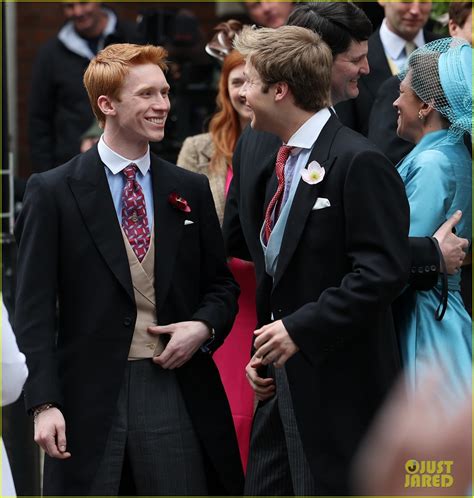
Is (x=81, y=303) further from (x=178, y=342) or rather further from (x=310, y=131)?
(x=310, y=131)

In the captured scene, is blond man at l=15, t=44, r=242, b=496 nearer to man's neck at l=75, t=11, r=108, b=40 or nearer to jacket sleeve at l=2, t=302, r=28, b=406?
jacket sleeve at l=2, t=302, r=28, b=406

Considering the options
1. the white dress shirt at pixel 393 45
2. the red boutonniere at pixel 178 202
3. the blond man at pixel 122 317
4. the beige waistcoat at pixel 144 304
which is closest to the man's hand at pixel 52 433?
the blond man at pixel 122 317

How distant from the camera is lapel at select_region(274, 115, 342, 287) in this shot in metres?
3.50

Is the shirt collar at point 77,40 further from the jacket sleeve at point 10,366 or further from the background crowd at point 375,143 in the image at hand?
the jacket sleeve at point 10,366

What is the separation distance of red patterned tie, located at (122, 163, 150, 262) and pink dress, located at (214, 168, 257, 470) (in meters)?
1.03

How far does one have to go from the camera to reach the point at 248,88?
3646 millimetres

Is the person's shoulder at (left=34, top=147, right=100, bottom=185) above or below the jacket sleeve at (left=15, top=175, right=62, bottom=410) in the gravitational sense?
above

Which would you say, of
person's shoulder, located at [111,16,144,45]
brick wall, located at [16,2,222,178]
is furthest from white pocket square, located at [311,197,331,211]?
brick wall, located at [16,2,222,178]

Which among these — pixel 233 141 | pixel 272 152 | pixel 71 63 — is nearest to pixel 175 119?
pixel 71 63

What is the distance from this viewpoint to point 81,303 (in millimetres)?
3703

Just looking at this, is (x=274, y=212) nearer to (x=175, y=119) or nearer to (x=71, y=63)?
(x=175, y=119)

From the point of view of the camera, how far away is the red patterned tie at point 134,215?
3.77m

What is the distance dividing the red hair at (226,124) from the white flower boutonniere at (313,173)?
5.51 ft

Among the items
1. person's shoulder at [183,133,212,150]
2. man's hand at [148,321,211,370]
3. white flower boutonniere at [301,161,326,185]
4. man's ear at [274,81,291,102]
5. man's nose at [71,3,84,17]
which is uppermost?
man's nose at [71,3,84,17]
